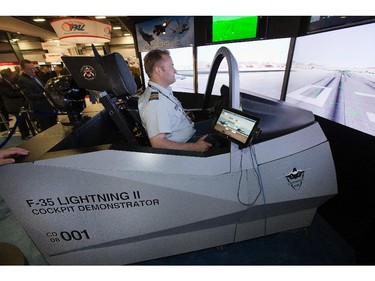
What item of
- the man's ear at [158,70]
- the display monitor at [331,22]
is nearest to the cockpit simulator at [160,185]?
the man's ear at [158,70]

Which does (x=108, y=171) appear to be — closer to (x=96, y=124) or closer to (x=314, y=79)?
(x=96, y=124)

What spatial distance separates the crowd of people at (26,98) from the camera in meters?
3.12

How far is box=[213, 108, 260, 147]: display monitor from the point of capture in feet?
3.01

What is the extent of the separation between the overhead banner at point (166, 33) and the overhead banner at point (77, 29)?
1779 millimetres

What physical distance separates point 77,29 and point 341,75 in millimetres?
5875

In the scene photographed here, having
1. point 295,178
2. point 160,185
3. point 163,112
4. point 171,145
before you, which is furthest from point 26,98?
point 295,178

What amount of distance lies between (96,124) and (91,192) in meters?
0.69

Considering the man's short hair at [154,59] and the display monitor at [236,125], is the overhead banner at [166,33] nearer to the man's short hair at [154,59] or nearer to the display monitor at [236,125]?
the man's short hair at [154,59]

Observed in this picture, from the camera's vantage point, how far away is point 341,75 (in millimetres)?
1537

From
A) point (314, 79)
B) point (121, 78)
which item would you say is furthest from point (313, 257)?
point (121, 78)

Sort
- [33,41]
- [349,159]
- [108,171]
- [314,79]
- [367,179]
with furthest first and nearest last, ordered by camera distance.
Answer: [33,41], [314,79], [349,159], [367,179], [108,171]

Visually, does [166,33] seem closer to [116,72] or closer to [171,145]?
[116,72]

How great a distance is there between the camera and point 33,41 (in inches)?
448

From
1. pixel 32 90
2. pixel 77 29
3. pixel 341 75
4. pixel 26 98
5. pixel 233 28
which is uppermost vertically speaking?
pixel 77 29
